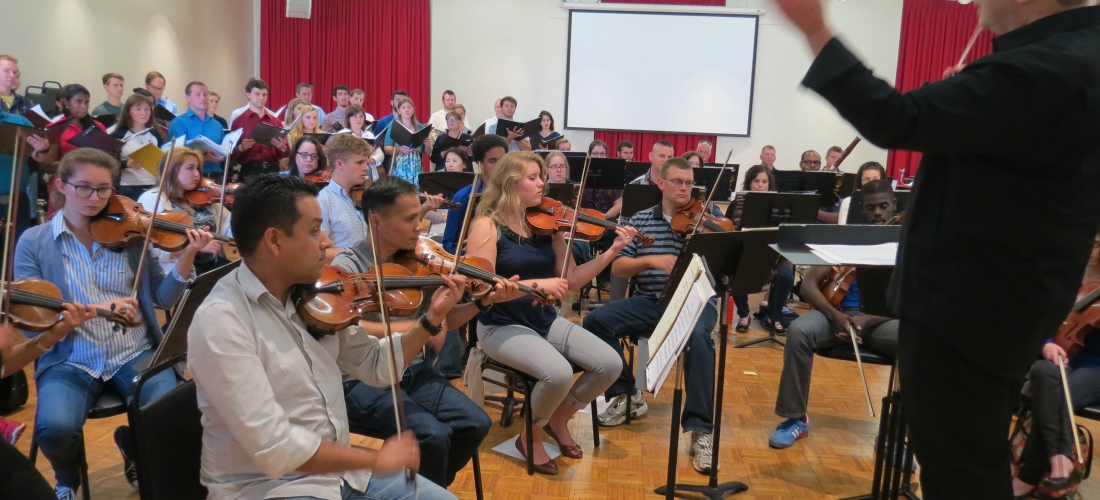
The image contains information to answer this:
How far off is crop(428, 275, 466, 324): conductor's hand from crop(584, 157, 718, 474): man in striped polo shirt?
1.12m

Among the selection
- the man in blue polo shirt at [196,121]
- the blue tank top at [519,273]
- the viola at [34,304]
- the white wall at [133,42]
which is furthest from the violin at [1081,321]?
the white wall at [133,42]

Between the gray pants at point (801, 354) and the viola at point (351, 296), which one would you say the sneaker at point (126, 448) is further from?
the gray pants at point (801, 354)

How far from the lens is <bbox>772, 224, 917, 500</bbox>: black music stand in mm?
2195

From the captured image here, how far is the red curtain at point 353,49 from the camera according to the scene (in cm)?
1151

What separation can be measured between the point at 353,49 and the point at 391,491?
432 inches

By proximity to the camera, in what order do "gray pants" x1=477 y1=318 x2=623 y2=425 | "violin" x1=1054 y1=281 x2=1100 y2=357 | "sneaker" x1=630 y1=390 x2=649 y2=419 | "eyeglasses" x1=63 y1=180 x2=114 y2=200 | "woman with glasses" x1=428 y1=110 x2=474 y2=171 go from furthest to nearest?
"woman with glasses" x1=428 y1=110 x2=474 y2=171, "sneaker" x1=630 y1=390 x2=649 y2=419, "gray pants" x1=477 y1=318 x2=623 y2=425, "violin" x1=1054 y1=281 x2=1100 y2=357, "eyeglasses" x1=63 y1=180 x2=114 y2=200

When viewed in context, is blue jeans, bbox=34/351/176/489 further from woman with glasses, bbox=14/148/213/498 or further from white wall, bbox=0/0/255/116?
white wall, bbox=0/0/255/116

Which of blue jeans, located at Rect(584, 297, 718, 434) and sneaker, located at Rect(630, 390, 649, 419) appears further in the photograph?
sneaker, located at Rect(630, 390, 649, 419)

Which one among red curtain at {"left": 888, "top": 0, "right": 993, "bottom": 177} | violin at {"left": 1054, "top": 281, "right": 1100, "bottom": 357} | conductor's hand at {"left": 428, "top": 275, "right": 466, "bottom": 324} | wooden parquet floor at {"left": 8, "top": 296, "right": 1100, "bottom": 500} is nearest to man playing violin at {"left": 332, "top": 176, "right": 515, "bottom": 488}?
conductor's hand at {"left": 428, "top": 275, "right": 466, "bottom": 324}

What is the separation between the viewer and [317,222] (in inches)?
63.9

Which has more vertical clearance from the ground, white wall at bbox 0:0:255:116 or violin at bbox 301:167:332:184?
white wall at bbox 0:0:255:116

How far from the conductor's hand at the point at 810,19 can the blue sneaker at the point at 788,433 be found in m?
Answer: 2.58

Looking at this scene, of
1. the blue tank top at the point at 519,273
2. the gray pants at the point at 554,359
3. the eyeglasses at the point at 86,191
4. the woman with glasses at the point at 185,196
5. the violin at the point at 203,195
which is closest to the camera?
the eyeglasses at the point at 86,191

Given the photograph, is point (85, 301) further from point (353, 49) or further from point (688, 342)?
point (353, 49)
